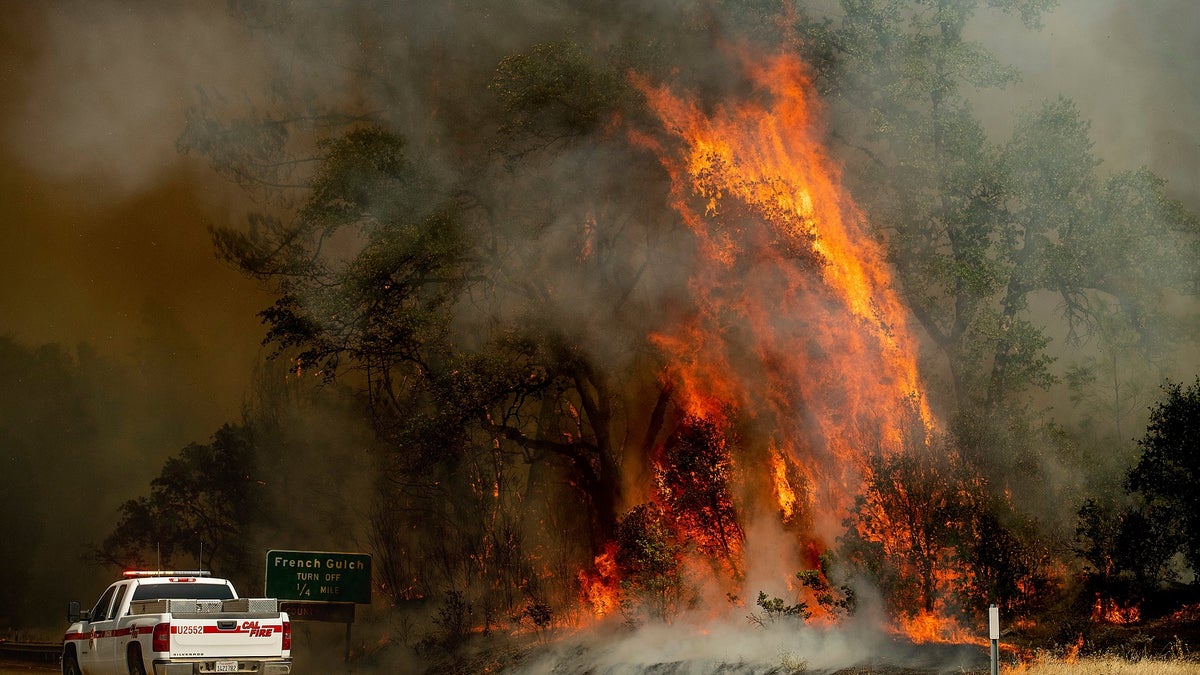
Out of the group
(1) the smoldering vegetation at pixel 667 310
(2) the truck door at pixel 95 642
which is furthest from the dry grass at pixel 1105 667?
(2) the truck door at pixel 95 642

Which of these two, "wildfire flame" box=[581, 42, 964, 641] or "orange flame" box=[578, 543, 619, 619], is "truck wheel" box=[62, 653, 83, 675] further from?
"wildfire flame" box=[581, 42, 964, 641]

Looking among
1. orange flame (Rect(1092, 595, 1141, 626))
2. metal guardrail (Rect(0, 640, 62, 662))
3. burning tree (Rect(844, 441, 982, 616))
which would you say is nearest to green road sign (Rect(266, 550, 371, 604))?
metal guardrail (Rect(0, 640, 62, 662))

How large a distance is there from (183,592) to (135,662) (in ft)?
6.52

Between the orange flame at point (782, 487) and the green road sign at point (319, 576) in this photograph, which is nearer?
the orange flame at point (782, 487)

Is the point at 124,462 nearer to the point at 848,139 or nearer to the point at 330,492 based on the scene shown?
the point at 330,492

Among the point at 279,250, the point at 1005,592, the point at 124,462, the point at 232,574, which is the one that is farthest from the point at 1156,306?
the point at 124,462

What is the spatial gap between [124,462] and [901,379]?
39344 millimetres

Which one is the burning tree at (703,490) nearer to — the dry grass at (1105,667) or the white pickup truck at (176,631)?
the dry grass at (1105,667)

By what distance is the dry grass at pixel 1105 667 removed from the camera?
683 inches

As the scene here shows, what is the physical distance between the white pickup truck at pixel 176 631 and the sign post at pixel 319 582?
9.86 meters

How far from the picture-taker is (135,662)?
18.2 m

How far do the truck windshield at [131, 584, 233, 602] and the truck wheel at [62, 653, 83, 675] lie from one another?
6.01ft

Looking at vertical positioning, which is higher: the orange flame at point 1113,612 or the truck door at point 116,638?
the truck door at point 116,638

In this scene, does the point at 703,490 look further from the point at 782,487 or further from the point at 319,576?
the point at 319,576
